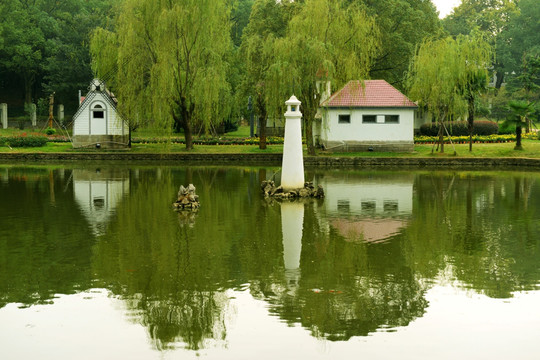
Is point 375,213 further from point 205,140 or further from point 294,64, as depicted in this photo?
point 205,140

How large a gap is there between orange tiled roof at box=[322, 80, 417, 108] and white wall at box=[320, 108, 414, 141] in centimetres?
37

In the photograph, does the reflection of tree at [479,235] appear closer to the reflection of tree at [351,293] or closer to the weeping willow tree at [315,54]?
the reflection of tree at [351,293]

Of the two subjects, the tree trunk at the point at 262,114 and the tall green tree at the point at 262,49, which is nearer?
the tall green tree at the point at 262,49

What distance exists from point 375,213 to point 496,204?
433cm

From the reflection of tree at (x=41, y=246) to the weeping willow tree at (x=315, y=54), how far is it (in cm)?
1564

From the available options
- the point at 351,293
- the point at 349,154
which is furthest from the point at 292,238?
the point at 349,154

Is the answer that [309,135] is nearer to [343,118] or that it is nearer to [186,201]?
[343,118]

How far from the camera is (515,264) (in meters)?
11.7

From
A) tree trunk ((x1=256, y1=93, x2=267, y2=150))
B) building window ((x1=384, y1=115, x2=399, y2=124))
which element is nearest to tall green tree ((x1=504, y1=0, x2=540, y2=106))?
building window ((x1=384, y1=115, x2=399, y2=124))

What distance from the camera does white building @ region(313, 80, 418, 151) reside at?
39.2 m

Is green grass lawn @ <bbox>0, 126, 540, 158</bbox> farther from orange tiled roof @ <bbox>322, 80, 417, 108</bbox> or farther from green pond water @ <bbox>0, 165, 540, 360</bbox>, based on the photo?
green pond water @ <bbox>0, 165, 540, 360</bbox>

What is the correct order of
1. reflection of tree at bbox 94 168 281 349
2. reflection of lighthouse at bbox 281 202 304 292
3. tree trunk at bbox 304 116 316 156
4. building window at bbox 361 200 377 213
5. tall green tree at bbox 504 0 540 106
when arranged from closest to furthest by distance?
reflection of tree at bbox 94 168 281 349 → reflection of lighthouse at bbox 281 202 304 292 → building window at bbox 361 200 377 213 → tree trunk at bbox 304 116 316 156 → tall green tree at bbox 504 0 540 106

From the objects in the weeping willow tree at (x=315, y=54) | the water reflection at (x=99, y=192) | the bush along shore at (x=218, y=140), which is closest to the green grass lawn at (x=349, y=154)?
the bush along shore at (x=218, y=140)

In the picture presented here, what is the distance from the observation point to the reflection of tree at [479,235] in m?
11.0
